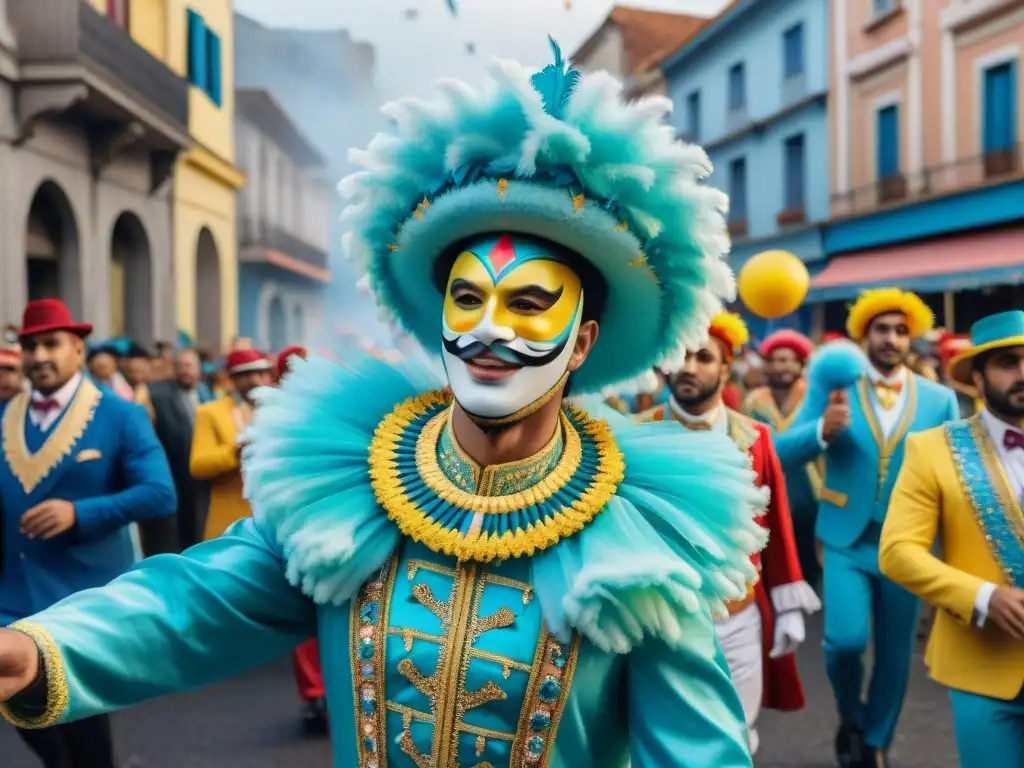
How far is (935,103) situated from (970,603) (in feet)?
56.0

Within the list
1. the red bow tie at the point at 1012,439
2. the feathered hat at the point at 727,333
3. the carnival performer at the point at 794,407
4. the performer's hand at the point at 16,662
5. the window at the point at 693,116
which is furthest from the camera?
the window at the point at 693,116

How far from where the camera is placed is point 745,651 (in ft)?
12.8

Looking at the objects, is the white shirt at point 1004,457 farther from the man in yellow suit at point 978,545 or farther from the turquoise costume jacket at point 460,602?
the turquoise costume jacket at point 460,602

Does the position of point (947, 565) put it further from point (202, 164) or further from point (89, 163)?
point (202, 164)

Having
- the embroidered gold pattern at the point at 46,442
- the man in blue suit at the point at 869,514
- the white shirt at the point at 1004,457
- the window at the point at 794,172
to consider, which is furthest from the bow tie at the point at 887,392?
the window at the point at 794,172

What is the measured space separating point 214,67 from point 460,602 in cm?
1937

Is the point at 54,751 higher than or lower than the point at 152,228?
lower

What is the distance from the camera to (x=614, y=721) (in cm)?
190

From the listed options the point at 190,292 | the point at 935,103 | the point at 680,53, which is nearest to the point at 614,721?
the point at 190,292

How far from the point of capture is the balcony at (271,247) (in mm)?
27422

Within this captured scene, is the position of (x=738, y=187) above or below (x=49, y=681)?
above

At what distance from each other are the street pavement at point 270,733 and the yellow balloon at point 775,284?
7.83 feet

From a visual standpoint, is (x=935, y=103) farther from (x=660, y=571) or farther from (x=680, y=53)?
(x=660, y=571)

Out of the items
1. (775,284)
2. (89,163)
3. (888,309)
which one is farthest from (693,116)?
(888,309)
